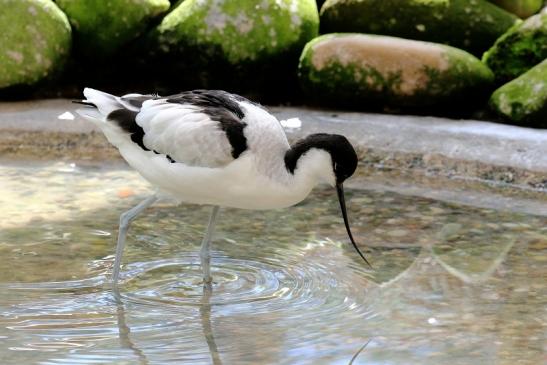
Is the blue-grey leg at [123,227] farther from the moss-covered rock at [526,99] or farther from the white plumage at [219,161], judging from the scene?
the moss-covered rock at [526,99]

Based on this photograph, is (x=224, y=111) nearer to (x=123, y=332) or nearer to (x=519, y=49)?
(x=123, y=332)

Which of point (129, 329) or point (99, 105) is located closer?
point (129, 329)

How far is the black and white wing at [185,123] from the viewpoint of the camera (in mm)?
4188

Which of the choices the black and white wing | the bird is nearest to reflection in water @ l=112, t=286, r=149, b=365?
the bird

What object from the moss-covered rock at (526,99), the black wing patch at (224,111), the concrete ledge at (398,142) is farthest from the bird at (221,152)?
the moss-covered rock at (526,99)

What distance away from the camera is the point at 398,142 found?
6.96 meters

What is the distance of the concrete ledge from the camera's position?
6.60 m

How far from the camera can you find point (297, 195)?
4.25m

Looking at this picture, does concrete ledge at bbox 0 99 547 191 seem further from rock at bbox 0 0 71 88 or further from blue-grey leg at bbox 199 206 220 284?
blue-grey leg at bbox 199 206 220 284

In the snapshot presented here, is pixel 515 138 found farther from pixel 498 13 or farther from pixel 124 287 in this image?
pixel 124 287

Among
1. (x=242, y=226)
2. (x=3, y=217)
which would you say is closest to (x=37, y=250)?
(x=3, y=217)

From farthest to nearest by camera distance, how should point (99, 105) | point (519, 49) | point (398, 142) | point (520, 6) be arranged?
point (520, 6) < point (519, 49) < point (398, 142) < point (99, 105)

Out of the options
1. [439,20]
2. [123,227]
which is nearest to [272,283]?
[123,227]

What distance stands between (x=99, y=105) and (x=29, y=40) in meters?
3.94
